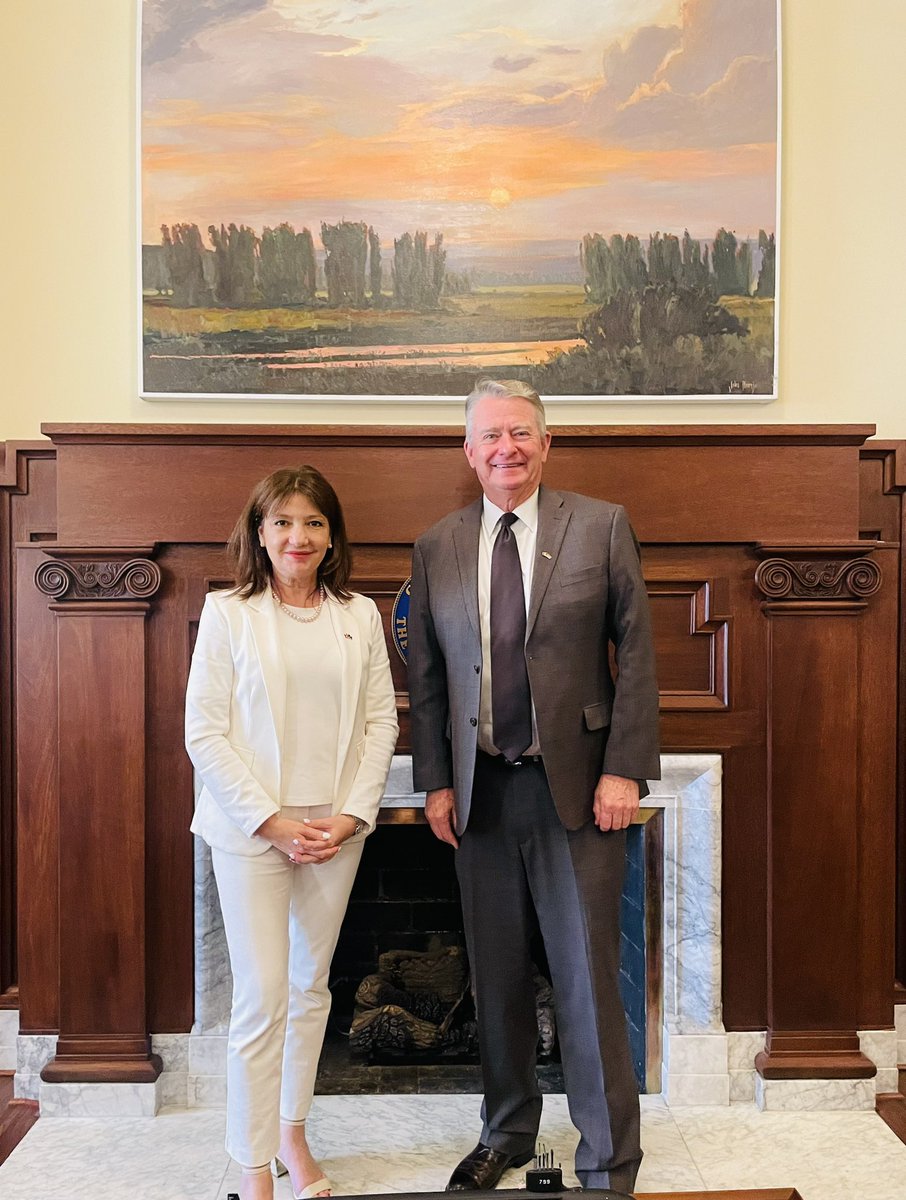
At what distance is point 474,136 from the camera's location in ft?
9.18

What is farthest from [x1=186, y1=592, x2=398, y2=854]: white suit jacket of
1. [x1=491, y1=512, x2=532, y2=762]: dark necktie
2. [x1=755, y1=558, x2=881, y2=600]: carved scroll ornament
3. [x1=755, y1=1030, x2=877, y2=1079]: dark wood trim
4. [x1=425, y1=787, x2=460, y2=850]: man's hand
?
[x1=755, y1=1030, x2=877, y2=1079]: dark wood trim

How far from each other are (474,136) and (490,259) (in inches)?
14.0

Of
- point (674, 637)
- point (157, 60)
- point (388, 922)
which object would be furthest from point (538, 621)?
point (157, 60)

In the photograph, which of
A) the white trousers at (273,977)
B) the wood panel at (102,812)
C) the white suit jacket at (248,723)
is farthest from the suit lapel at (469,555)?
the wood panel at (102,812)

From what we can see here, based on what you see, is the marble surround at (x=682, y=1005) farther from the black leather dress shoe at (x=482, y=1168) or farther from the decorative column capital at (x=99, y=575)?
the decorative column capital at (x=99, y=575)

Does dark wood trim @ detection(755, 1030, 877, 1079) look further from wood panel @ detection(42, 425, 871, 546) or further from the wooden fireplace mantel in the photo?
wood panel @ detection(42, 425, 871, 546)

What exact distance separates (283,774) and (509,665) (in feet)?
1.74

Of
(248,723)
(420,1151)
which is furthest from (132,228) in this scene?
(420,1151)

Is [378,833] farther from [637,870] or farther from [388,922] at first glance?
[637,870]

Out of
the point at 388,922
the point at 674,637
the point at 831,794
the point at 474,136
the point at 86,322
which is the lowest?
the point at 388,922

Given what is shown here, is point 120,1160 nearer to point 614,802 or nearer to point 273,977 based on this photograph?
point 273,977

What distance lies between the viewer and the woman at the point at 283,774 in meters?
1.96

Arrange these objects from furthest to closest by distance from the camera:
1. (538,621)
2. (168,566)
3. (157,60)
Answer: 1. (157,60)
2. (168,566)
3. (538,621)

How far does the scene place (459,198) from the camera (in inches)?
110
